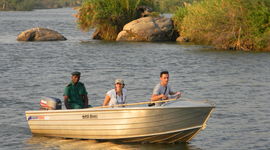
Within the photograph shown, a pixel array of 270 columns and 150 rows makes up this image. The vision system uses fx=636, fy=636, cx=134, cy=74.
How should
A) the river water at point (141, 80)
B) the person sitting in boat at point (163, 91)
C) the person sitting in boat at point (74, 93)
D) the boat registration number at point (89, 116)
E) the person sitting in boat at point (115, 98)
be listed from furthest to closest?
the river water at point (141, 80) → the person sitting in boat at point (74, 93) → the person sitting in boat at point (115, 98) → the boat registration number at point (89, 116) → the person sitting in boat at point (163, 91)

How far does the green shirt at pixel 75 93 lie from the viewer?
16625mm

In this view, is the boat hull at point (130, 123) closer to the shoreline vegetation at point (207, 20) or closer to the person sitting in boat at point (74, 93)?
the person sitting in boat at point (74, 93)

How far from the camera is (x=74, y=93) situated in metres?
16.6

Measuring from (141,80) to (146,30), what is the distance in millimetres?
20396

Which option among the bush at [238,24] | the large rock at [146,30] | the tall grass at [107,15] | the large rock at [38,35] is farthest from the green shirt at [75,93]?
the large rock at [38,35]

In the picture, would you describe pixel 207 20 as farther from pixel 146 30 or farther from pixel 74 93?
pixel 74 93

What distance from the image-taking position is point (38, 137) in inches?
679

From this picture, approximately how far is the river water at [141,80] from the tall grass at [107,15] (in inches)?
65.7

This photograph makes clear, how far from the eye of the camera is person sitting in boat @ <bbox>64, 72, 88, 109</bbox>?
16578mm

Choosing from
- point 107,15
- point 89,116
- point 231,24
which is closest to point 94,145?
point 89,116

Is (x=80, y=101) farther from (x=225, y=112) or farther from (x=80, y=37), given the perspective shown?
(x=80, y=37)

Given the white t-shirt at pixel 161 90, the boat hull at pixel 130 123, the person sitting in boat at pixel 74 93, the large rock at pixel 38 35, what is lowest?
the large rock at pixel 38 35

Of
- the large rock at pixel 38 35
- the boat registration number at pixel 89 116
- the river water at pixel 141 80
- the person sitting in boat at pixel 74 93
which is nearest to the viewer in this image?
the boat registration number at pixel 89 116

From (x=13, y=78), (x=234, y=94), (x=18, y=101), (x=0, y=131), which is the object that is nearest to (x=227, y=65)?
(x=234, y=94)
